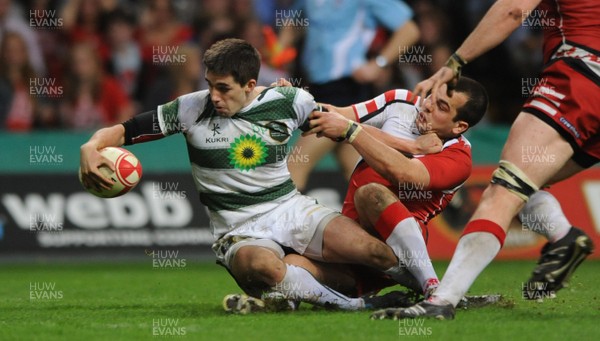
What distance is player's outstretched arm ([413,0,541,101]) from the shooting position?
5629 mm

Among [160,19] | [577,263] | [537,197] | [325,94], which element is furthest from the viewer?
[160,19]

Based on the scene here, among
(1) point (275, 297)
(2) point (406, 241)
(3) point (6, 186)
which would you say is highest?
(2) point (406, 241)

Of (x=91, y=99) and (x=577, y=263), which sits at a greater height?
(x=577, y=263)

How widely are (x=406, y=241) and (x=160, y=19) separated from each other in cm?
834

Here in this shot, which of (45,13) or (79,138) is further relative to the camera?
(45,13)

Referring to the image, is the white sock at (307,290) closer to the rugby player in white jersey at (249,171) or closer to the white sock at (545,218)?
the rugby player in white jersey at (249,171)

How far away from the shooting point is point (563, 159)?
5.76m

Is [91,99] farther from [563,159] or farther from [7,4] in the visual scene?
[563,159]

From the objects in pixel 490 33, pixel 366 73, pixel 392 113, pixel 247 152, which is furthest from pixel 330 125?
pixel 366 73

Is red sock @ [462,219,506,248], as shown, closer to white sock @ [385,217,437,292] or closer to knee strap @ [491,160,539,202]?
knee strap @ [491,160,539,202]

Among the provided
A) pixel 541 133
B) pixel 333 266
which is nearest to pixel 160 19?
pixel 333 266

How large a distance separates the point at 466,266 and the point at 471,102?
126 cm

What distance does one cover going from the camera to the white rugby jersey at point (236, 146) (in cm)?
639

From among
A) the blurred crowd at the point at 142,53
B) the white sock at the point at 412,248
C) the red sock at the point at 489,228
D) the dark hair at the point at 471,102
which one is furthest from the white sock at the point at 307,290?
the blurred crowd at the point at 142,53
